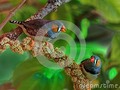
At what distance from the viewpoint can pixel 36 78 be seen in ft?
2.21

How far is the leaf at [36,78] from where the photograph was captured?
0.65 m

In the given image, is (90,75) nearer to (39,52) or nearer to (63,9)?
(39,52)

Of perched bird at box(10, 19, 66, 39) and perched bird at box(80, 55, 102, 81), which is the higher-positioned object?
perched bird at box(10, 19, 66, 39)

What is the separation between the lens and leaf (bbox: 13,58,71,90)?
25.6 inches

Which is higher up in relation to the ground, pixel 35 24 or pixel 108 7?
pixel 108 7

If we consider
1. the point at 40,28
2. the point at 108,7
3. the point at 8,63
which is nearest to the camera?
the point at 40,28

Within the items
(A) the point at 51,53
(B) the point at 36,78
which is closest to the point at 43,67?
(B) the point at 36,78

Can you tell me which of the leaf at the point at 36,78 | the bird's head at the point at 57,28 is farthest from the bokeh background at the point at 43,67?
the bird's head at the point at 57,28

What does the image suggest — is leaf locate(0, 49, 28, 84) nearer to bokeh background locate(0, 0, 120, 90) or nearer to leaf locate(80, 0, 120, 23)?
bokeh background locate(0, 0, 120, 90)

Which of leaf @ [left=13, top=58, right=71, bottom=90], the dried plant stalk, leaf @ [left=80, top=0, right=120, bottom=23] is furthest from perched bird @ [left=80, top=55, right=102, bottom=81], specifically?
leaf @ [left=80, top=0, right=120, bottom=23]

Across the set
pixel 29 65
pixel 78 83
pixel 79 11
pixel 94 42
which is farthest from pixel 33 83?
pixel 94 42

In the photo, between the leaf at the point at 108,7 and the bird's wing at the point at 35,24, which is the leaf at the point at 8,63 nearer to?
the bird's wing at the point at 35,24

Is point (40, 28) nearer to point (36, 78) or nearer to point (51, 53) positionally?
point (51, 53)

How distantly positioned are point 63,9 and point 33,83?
0.33 meters
